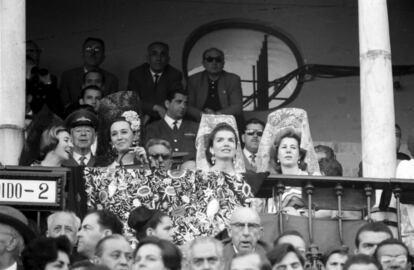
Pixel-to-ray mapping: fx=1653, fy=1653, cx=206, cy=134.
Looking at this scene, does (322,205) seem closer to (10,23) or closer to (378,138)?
(378,138)

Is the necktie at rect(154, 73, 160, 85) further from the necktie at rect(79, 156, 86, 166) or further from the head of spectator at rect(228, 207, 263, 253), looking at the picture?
the head of spectator at rect(228, 207, 263, 253)

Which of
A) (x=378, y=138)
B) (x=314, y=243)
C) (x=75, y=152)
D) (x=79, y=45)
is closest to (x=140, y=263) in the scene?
(x=314, y=243)

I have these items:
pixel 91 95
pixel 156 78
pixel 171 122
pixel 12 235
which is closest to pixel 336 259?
pixel 12 235

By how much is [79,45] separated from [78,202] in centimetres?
666

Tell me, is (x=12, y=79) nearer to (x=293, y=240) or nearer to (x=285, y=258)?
(x=293, y=240)

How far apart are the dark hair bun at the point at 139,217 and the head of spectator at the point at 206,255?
1323 millimetres

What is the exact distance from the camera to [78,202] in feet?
47.0

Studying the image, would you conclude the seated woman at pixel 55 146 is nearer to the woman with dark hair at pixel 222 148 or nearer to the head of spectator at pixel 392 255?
the woman with dark hair at pixel 222 148

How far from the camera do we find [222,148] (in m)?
15.0

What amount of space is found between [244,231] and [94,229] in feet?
3.94

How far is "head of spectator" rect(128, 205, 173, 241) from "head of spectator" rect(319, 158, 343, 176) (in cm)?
307

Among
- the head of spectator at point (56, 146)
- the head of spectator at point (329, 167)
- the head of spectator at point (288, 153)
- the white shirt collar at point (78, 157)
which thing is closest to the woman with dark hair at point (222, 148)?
the head of spectator at point (288, 153)

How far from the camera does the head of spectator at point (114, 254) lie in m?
12.4

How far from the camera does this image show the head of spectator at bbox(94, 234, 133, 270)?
12359 millimetres
